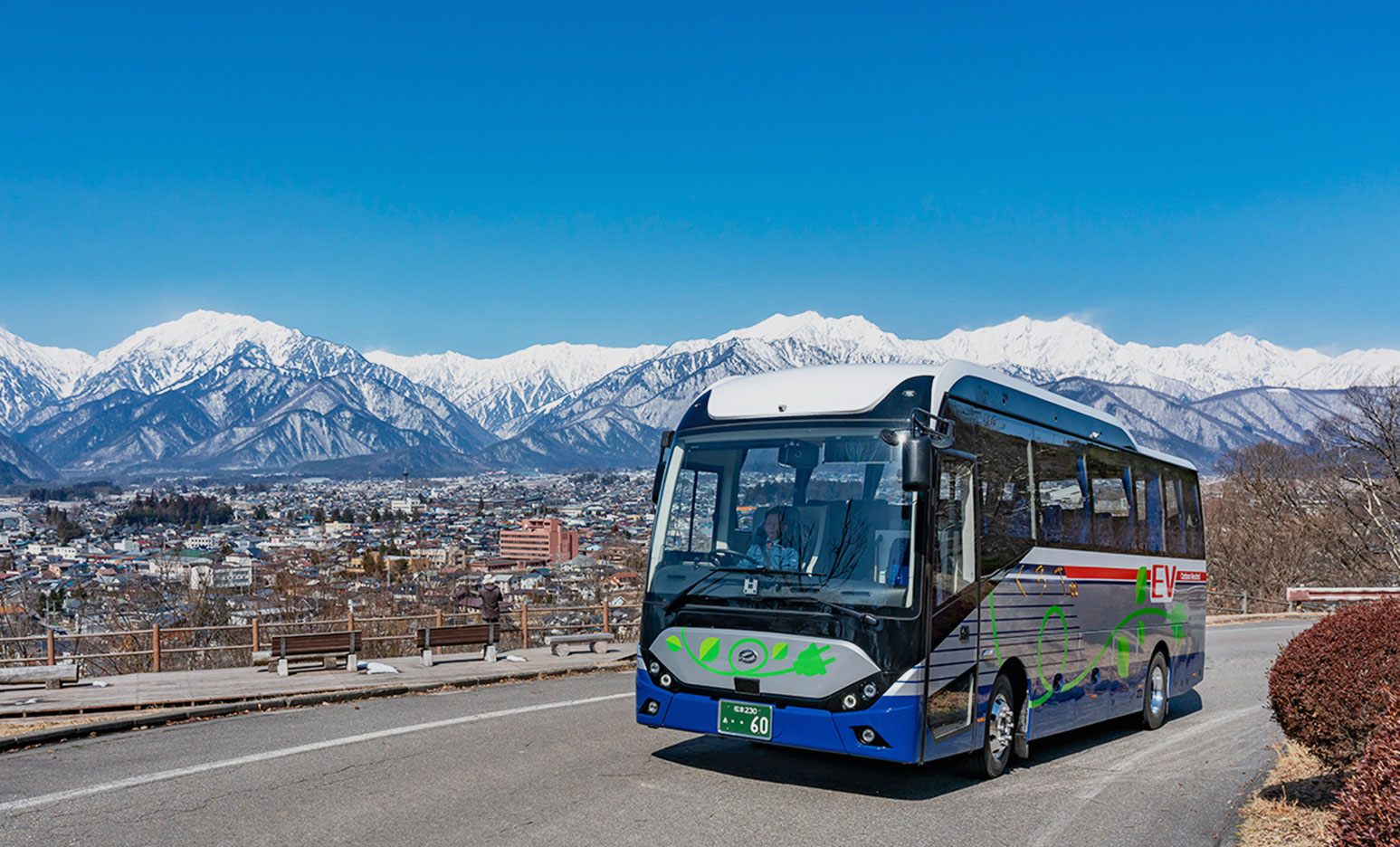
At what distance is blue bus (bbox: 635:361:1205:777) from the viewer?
7.57 metres

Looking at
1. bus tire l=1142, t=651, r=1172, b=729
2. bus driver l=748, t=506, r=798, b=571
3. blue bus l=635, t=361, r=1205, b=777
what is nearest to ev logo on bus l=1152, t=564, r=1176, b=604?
bus tire l=1142, t=651, r=1172, b=729

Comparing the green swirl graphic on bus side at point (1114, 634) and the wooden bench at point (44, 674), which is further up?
the green swirl graphic on bus side at point (1114, 634)

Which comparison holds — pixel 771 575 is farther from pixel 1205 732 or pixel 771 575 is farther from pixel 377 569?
pixel 377 569

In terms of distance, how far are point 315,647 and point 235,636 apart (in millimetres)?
19540

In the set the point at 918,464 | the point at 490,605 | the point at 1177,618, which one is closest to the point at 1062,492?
the point at 918,464

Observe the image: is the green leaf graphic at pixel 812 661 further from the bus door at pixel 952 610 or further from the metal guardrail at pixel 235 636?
the metal guardrail at pixel 235 636

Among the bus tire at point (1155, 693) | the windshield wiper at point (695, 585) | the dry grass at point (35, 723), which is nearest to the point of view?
the windshield wiper at point (695, 585)

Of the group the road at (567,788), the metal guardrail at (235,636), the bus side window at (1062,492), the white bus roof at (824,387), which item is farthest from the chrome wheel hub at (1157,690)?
the metal guardrail at (235,636)

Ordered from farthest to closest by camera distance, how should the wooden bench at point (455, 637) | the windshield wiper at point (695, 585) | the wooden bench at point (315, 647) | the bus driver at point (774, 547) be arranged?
the wooden bench at point (455, 637)
the wooden bench at point (315, 647)
the windshield wiper at point (695, 585)
the bus driver at point (774, 547)

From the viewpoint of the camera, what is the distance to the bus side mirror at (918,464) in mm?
7480

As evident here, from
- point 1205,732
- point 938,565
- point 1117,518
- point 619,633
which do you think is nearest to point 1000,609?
point 938,565

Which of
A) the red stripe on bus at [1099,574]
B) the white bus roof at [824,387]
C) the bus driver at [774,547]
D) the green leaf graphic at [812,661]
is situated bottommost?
the green leaf graphic at [812,661]

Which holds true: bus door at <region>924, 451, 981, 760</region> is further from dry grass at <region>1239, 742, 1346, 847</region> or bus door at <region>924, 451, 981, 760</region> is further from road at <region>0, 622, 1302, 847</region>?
dry grass at <region>1239, 742, 1346, 847</region>

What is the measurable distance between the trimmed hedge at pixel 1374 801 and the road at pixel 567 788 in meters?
2.86
